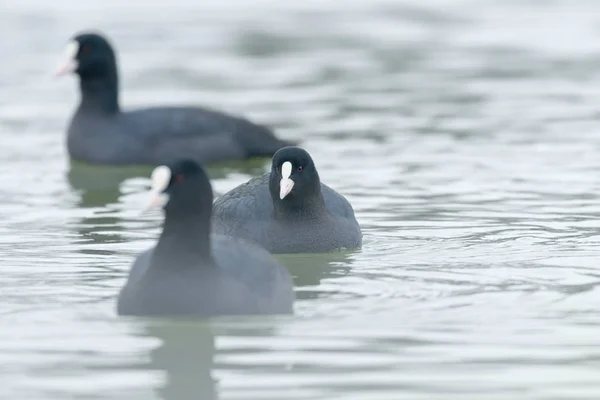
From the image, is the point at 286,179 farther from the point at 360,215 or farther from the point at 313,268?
the point at 360,215

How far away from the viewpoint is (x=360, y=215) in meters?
11.4

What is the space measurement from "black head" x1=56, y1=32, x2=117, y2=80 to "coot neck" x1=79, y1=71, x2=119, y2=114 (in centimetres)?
3

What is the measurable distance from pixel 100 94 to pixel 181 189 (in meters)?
7.37

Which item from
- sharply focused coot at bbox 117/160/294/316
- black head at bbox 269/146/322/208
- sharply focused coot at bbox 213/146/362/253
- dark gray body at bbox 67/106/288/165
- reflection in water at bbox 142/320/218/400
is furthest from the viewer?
dark gray body at bbox 67/106/288/165

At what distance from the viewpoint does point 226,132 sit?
47.9 ft

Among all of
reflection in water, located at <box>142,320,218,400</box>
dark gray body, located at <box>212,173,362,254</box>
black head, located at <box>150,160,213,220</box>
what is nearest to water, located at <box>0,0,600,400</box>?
reflection in water, located at <box>142,320,218,400</box>

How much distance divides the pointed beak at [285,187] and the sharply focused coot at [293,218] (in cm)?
2

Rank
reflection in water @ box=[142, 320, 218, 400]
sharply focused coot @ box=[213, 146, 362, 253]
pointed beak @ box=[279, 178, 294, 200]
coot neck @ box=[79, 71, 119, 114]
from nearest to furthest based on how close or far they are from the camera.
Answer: reflection in water @ box=[142, 320, 218, 400]
pointed beak @ box=[279, 178, 294, 200]
sharply focused coot @ box=[213, 146, 362, 253]
coot neck @ box=[79, 71, 119, 114]

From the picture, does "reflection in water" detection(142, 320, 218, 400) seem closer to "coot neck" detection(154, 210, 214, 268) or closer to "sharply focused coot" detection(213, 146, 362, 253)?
"coot neck" detection(154, 210, 214, 268)

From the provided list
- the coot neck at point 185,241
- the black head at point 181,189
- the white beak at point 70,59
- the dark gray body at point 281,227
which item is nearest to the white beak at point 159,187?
the black head at point 181,189

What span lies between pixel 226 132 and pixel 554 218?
4.44m

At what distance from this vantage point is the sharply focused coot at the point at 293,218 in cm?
976

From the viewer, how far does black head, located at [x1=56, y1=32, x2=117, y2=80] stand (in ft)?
48.4

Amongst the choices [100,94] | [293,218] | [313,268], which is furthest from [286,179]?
[100,94]
